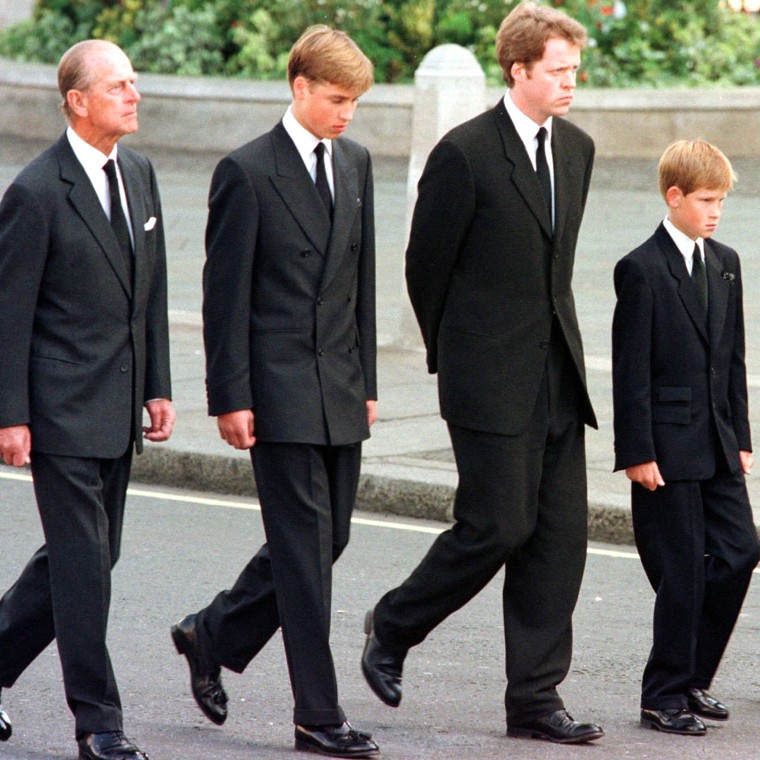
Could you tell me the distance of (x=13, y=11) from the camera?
27594 mm

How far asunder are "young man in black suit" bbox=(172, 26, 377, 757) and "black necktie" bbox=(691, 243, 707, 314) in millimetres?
989

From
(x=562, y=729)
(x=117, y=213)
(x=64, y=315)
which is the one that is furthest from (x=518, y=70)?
(x=562, y=729)

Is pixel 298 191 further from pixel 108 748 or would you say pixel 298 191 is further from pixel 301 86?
pixel 108 748

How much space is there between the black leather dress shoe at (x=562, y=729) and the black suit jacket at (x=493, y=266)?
2.52 ft

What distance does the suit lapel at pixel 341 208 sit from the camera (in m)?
4.76

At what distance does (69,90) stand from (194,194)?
14119mm

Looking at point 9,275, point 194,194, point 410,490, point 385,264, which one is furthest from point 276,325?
point 194,194

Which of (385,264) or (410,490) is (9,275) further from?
(385,264)

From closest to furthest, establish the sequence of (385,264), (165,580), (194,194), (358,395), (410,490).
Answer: (358,395) < (165,580) < (410,490) < (385,264) < (194,194)

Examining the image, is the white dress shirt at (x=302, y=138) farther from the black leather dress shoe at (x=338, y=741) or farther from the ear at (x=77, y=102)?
the black leather dress shoe at (x=338, y=741)

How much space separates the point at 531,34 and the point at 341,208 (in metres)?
0.69

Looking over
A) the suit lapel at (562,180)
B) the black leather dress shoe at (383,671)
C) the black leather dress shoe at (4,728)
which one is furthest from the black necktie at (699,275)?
the black leather dress shoe at (4,728)

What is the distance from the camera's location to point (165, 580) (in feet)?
22.4

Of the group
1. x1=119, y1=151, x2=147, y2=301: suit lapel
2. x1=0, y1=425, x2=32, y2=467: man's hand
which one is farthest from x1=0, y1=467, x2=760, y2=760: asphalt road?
x1=119, y1=151, x2=147, y2=301: suit lapel
